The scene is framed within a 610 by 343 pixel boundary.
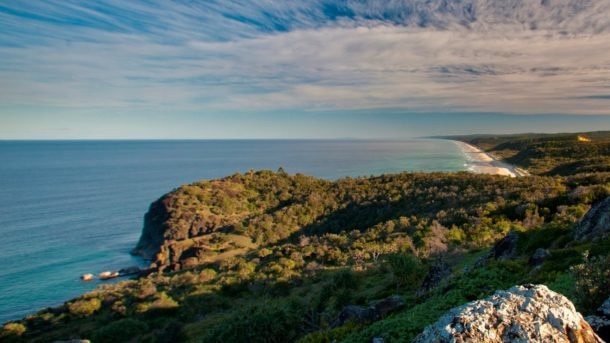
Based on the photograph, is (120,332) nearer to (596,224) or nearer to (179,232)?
(596,224)

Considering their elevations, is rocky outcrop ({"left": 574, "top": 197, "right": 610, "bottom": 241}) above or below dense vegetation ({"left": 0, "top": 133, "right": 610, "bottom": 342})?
above


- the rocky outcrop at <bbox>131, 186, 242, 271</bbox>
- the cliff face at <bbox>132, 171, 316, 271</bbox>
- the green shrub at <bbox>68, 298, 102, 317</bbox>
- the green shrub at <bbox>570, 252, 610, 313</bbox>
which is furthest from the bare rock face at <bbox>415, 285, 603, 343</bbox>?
the rocky outcrop at <bbox>131, 186, 242, 271</bbox>

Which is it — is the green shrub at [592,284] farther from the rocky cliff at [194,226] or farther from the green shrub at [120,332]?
the rocky cliff at [194,226]

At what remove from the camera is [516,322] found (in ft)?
19.4

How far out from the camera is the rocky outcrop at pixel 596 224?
709 inches

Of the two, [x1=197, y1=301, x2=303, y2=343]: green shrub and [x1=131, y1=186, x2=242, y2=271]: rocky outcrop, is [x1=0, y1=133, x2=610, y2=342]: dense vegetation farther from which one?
[x1=131, y1=186, x2=242, y2=271]: rocky outcrop

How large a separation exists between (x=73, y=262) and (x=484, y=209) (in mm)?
71843

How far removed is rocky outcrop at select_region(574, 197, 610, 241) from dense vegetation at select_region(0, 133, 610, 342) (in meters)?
0.77

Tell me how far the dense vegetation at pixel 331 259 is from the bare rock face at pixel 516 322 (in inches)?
139

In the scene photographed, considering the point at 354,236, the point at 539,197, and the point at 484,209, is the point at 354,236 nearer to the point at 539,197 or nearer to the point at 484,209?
the point at 484,209

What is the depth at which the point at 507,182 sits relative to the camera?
77.6 metres

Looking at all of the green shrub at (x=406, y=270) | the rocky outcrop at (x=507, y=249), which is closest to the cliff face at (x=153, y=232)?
the green shrub at (x=406, y=270)

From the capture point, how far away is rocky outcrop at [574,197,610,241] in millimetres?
18002

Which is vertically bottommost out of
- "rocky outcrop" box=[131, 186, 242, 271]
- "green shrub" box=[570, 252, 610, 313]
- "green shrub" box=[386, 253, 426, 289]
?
"rocky outcrop" box=[131, 186, 242, 271]
